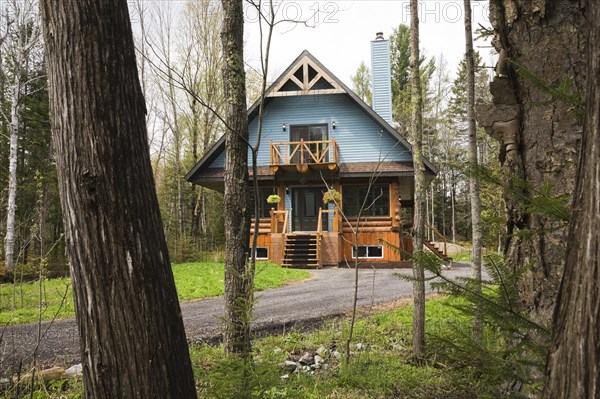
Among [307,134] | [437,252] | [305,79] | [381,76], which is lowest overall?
[437,252]

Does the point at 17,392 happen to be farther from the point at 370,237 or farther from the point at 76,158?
the point at 370,237

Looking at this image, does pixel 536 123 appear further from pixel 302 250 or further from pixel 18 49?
pixel 18 49

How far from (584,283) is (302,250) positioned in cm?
1614

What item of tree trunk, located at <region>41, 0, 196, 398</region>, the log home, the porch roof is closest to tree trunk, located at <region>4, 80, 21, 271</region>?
the log home

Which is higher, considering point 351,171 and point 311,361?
point 351,171

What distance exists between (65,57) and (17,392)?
9.40 ft

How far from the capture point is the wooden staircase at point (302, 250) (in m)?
16.5

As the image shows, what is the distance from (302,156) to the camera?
17.6 meters

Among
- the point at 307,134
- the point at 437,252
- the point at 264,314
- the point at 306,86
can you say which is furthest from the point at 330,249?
the point at 264,314

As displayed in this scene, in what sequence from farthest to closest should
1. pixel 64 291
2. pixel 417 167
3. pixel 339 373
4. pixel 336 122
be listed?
pixel 336 122, pixel 64 291, pixel 417 167, pixel 339 373

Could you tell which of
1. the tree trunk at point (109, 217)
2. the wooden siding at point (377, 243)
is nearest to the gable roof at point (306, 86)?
the wooden siding at point (377, 243)

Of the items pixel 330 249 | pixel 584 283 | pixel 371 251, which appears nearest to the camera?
pixel 584 283

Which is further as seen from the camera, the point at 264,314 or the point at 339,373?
the point at 264,314

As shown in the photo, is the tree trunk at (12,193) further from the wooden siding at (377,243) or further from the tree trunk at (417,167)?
the tree trunk at (417,167)
